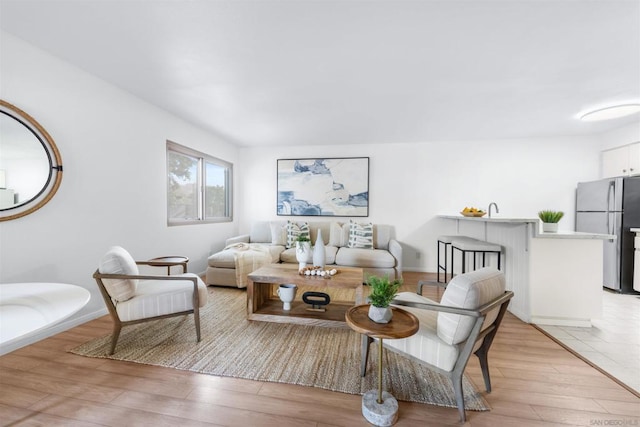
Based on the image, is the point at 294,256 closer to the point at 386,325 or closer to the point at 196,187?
the point at 196,187

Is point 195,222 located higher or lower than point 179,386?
higher

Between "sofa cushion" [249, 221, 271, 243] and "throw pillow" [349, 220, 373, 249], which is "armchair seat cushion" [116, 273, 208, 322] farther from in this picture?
"throw pillow" [349, 220, 373, 249]

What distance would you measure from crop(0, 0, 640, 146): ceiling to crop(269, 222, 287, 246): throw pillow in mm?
2006

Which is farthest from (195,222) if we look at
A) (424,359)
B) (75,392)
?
(424,359)

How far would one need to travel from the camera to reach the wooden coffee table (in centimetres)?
231

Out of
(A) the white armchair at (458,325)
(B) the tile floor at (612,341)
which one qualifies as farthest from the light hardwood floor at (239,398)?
(A) the white armchair at (458,325)

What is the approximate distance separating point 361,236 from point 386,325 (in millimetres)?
3011

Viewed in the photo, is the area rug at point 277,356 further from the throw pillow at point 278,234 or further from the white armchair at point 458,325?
the throw pillow at point 278,234

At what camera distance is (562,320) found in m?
2.46

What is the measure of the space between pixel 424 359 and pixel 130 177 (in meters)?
3.36

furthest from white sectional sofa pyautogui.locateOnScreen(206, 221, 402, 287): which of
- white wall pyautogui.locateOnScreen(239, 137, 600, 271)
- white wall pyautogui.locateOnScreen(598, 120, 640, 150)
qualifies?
white wall pyautogui.locateOnScreen(598, 120, 640, 150)

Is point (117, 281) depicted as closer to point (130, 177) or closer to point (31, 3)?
point (130, 177)

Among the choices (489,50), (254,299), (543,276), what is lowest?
(254,299)

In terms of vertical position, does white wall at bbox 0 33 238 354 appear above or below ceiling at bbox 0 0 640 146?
below
